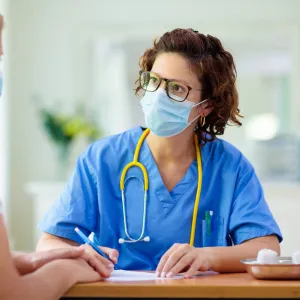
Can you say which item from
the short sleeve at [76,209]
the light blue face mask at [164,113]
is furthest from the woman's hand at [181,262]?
the light blue face mask at [164,113]

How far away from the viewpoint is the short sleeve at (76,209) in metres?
1.99

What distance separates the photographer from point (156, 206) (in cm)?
207

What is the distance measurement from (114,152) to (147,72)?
0.24 metres

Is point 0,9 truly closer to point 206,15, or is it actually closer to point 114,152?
point 206,15

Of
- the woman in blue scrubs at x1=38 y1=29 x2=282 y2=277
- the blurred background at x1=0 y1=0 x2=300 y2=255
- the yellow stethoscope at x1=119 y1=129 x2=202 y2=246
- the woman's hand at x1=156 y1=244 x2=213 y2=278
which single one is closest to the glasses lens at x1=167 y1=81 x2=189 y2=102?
the woman in blue scrubs at x1=38 y1=29 x2=282 y2=277

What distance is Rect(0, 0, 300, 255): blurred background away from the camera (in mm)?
4977

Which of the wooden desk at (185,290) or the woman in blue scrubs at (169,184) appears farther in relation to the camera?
the woman in blue scrubs at (169,184)

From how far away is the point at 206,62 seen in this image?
213 centimetres

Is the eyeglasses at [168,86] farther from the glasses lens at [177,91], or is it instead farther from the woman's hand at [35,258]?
the woman's hand at [35,258]

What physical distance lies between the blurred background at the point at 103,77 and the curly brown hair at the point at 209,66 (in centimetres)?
267

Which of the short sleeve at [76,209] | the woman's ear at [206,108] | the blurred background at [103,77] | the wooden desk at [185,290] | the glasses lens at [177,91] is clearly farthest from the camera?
the blurred background at [103,77]

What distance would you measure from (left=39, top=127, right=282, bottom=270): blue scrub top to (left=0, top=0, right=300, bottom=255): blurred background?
279 centimetres

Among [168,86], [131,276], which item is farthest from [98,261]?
[168,86]

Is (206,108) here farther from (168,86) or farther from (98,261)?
(98,261)
